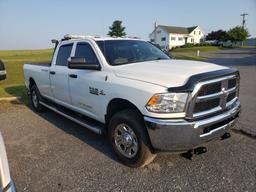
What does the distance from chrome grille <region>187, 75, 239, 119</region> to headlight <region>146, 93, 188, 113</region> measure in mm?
105

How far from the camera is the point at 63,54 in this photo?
548 centimetres

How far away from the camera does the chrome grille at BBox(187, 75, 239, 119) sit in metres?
3.09

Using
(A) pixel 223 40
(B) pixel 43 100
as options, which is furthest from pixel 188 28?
(B) pixel 43 100

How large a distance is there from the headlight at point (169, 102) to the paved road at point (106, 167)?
1.00 m

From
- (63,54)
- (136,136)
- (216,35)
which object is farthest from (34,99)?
(216,35)

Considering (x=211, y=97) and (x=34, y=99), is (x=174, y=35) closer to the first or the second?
(x=34, y=99)

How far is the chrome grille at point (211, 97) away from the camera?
122 inches

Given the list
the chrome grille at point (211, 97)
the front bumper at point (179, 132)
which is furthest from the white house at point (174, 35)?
the front bumper at point (179, 132)

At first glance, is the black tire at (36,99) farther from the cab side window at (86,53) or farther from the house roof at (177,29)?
the house roof at (177,29)

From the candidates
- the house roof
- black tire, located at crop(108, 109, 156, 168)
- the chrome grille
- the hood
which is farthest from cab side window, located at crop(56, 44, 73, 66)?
the house roof

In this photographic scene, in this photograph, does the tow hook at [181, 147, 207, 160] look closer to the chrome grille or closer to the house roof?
the chrome grille

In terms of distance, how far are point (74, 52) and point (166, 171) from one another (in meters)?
2.93

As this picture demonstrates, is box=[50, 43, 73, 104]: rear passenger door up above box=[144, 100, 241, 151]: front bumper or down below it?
above

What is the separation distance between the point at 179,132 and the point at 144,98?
2.02 ft
